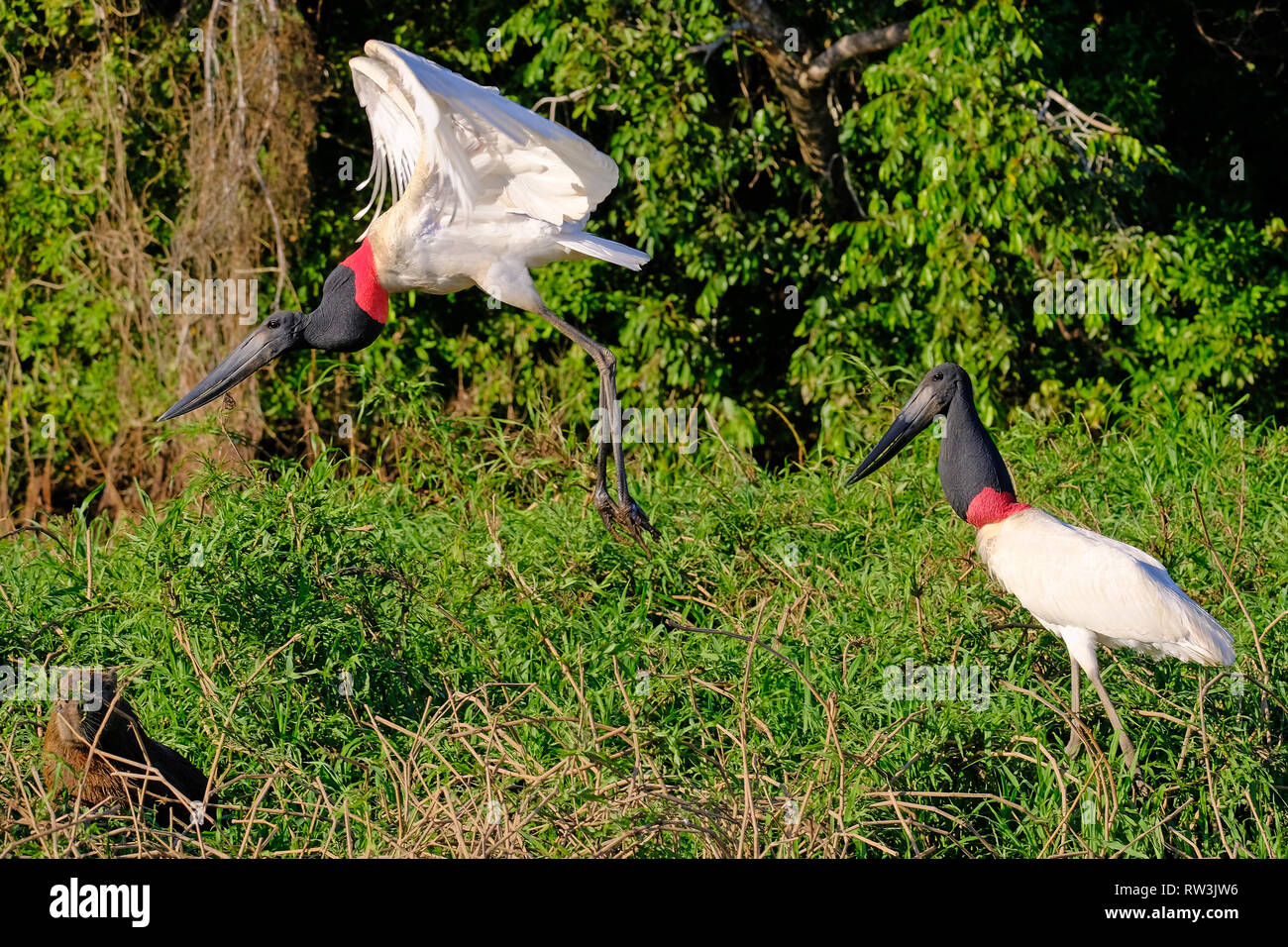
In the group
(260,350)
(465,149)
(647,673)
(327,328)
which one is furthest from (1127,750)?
(260,350)

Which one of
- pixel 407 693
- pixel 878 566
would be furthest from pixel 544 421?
pixel 407 693

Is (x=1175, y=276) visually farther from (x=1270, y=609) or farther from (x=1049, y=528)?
(x=1049, y=528)

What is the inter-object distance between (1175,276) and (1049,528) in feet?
12.5

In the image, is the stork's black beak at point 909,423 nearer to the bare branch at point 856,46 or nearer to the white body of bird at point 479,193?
the white body of bird at point 479,193

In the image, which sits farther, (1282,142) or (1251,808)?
(1282,142)

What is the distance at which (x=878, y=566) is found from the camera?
16.9ft

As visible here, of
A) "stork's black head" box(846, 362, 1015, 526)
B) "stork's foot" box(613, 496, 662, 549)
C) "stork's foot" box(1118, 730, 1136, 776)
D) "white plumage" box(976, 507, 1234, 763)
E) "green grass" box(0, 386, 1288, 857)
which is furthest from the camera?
"stork's foot" box(613, 496, 662, 549)

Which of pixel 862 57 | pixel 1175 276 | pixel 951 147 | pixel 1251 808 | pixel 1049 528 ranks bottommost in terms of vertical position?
pixel 1251 808

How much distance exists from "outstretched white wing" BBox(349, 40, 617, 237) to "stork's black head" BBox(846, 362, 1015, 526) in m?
1.18

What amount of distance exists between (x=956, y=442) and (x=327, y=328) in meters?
2.31

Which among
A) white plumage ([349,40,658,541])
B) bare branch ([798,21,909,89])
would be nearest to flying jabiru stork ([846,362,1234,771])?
white plumage ([349,40,658,541])

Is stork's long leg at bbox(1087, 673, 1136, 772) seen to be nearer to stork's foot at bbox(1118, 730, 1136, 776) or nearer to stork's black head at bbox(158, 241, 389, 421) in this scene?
stork's foot at bbox(1118, 730, 1136, 776)

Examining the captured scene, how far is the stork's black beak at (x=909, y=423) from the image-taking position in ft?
15.1

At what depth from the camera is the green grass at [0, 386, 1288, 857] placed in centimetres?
330
